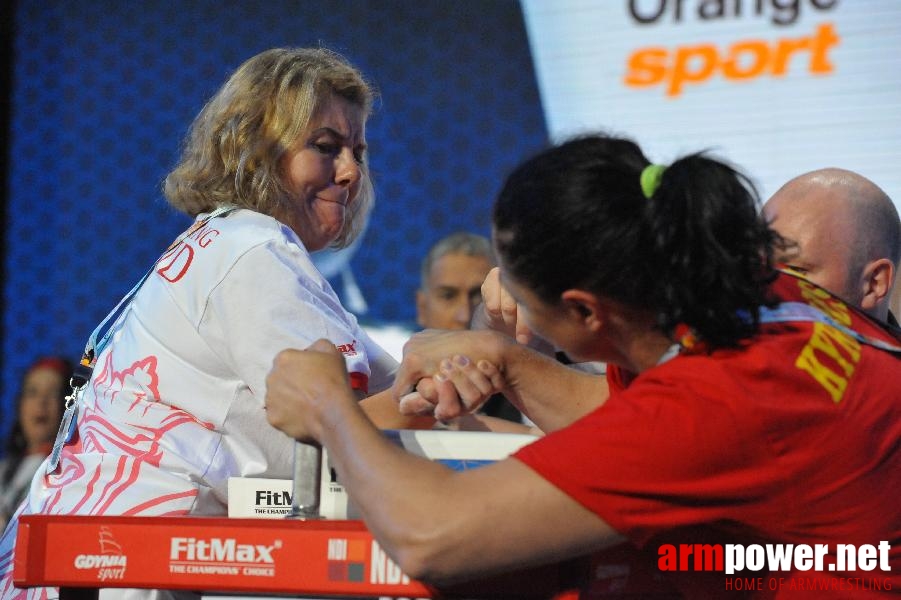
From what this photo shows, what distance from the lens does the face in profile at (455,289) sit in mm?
3996

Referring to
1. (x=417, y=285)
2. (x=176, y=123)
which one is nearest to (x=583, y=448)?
(x=417, y=285)

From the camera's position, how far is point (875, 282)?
80.5 inches

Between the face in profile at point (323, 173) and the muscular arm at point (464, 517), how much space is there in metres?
0.89

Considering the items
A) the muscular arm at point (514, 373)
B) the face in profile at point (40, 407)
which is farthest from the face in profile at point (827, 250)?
the face in profile at point (40, 407)

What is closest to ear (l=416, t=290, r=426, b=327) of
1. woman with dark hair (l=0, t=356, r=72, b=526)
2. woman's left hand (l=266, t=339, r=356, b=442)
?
woman with dark hair (l=0, t=356, r=72, b=526)

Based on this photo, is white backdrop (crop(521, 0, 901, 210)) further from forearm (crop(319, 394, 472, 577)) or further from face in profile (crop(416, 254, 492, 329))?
forearm (crop(319, 394, 472, 577))

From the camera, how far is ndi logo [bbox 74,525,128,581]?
1.26 meters

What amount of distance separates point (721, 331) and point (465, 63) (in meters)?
3.61

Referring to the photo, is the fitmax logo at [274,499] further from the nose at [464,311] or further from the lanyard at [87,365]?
the nose at [464,311]

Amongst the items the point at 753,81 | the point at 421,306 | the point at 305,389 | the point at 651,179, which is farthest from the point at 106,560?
the point at 753,81

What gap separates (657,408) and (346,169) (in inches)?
40.9

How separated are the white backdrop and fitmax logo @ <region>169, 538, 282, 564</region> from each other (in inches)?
115

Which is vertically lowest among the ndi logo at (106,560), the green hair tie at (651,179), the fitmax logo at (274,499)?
the ndi logo at (106,560)

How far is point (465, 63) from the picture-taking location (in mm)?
4605
